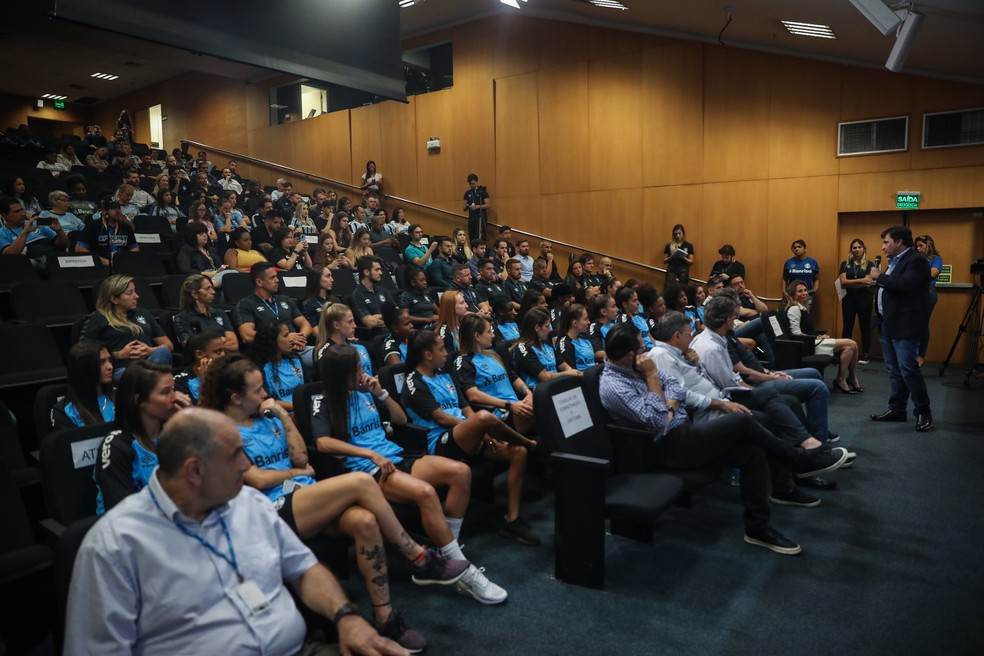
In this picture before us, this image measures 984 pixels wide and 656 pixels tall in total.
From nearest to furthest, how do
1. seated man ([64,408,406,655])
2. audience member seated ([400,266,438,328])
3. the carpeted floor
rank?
seated man ([64,408,406,655])
the carpeted floor
audience member seated ([400,266,438,328])

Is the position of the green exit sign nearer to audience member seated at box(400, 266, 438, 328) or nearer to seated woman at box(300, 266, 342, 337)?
audience member seated at box(400, 266, 438, 328)

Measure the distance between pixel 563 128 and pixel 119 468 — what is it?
28.5 feet

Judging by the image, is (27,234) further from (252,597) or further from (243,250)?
(252,597)

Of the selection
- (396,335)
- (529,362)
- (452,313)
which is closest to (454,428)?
(529,362)

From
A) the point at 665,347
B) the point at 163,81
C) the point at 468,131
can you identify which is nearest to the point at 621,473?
the point at 665,347

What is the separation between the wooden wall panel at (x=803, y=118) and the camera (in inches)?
305

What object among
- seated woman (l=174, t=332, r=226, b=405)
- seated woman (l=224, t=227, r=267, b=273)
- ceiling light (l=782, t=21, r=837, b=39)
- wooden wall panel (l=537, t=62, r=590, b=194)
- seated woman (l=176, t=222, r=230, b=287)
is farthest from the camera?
wooden wall panel (l=537, t=62, r=590, b=194)

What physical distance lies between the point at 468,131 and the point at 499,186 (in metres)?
1.12

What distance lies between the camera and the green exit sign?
733 centimetres

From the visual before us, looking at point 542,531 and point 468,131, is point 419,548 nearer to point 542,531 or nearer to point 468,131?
point 542,531

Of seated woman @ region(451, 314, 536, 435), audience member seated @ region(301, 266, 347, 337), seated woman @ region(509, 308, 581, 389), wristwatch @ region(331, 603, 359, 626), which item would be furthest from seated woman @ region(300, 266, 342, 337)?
wristwatch @ region(331, 603, 359, 626)

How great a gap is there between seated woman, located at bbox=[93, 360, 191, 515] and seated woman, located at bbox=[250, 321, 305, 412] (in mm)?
1097

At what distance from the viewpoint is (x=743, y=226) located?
27.6 ft

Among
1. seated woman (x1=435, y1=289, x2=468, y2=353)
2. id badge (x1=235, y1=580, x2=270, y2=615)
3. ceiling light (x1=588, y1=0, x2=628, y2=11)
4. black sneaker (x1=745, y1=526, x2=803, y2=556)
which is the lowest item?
black sneaker (x1=745, y1=526, x2=803, y2=556)
